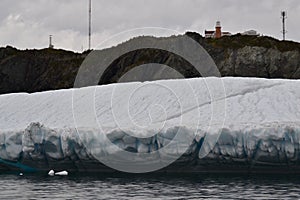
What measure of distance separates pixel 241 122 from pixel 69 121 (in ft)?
20.9

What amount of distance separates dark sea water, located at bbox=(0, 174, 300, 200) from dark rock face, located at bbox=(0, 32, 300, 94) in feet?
87.9

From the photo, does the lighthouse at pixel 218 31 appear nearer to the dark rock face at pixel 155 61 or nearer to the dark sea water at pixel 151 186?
the dark rock face at pixel 155 61

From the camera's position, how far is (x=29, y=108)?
24.1 metres

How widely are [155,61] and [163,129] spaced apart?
29.8 meters

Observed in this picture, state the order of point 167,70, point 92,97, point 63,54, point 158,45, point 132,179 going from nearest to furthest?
1. point 132,179
2. point 92,97
3. point 167,70
4. point 158,45
5. point 63,54

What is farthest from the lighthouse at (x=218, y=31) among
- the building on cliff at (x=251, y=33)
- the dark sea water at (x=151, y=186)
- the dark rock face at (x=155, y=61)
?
the dark sea water at (x=151, y=186)

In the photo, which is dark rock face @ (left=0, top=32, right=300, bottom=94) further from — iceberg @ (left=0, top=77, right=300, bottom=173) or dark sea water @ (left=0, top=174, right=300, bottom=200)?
dark sea water @ (left=0, top=174, right=300, bottom=200)

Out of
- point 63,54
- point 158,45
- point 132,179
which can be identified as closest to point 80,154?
point 132,179

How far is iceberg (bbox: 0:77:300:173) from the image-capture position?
1859cm

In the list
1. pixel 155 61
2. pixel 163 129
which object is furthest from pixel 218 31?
pixel 163 129

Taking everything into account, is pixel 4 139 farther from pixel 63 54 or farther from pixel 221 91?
pixel 63 54

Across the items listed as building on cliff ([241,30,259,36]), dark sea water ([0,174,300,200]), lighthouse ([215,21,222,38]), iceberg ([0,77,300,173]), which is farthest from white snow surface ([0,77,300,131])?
lighthouse ([215,21,222,38])

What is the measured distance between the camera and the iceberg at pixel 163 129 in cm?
1859

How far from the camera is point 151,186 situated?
54.1ft
